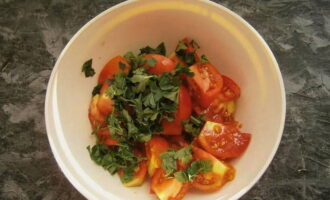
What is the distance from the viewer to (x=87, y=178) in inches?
30.6

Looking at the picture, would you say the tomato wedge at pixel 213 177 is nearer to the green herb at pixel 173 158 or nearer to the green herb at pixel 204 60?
the green herb at pixel 173 158

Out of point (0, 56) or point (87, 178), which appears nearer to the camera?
point (87, 178)

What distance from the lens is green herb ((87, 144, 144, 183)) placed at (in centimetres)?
79

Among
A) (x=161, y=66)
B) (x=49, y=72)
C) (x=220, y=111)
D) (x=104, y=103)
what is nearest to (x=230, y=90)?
(x=220, y=111)

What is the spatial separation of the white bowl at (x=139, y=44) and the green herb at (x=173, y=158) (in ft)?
0.25

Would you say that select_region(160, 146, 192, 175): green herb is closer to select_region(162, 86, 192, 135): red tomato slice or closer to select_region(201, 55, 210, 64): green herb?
select_region(162, 86, 192, 135): red tomato slice

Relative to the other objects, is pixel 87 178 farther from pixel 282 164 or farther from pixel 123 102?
pixel 282 164

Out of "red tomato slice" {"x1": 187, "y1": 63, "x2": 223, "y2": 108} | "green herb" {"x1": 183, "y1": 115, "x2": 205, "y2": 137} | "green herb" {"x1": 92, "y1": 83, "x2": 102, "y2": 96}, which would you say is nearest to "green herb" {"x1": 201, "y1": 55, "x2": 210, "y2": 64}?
"red tomato slice" {"x1": 187, "y1": 63, "x2": 223, "y2": 108}

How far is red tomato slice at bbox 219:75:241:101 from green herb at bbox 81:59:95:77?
0.28m

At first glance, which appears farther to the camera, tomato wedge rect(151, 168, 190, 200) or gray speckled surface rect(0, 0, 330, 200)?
gray speckled surface rect(0, 0, 330, 200)

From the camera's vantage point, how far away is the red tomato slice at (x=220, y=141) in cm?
78

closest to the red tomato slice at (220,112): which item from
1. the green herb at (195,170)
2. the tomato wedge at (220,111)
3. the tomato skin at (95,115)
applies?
the tomato wedge at (220,111)

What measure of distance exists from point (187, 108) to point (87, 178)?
0.77ft

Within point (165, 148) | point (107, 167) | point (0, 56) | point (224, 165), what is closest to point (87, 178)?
point (107, 167)
